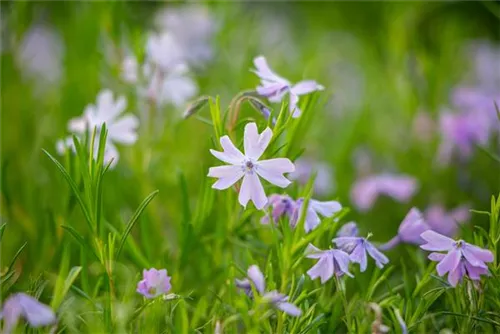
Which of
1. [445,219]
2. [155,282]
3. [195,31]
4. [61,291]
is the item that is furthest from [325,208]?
[195,31]

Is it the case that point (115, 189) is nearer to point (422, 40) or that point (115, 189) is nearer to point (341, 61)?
point (422, 40)

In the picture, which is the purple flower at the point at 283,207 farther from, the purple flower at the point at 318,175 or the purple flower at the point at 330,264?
the purple flower at the point at 318,175

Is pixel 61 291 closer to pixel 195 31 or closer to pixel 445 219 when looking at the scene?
pixel 445 219

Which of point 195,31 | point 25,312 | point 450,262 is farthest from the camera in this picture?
point 195,31

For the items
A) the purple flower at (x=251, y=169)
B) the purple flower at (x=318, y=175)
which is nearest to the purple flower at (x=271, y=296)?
the purple flower at (x=251, y=169)

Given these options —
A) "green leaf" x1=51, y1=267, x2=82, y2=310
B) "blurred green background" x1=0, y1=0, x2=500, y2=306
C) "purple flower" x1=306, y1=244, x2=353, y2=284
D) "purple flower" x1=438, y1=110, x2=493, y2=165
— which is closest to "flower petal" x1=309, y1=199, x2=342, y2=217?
"purple flower" x1=306, y1=244, x2=353, y2=284
